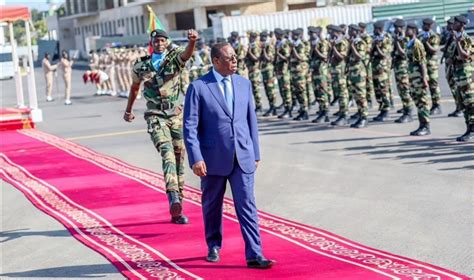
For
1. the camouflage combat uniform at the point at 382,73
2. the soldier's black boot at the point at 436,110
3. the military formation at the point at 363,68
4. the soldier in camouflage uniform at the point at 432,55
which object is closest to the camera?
the military formation at the point at 363,68

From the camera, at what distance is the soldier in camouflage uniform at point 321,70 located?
20750mm

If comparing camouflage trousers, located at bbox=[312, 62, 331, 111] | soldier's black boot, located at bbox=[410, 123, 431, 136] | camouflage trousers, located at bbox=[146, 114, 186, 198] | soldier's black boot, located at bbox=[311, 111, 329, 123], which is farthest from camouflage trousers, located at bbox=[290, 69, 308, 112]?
camouflage trousers, located at bbox=[146, 114, 186, 198]

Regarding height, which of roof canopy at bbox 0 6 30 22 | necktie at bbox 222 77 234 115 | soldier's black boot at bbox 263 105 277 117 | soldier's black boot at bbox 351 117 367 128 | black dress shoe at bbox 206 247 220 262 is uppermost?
roof canopy at bbox 0 6 30 22

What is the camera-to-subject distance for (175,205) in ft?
33.4

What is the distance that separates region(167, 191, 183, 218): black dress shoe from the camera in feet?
33.4

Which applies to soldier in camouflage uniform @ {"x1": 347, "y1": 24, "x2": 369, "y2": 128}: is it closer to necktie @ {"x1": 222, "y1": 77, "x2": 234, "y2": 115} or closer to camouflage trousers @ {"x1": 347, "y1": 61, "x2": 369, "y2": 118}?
camouflage trousers @ {"x1": 347, "y1": 61, "x2": 369, "y2": 118}

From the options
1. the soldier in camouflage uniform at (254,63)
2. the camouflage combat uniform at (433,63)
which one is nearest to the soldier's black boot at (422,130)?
the camouflage combat uniform at (433,63)

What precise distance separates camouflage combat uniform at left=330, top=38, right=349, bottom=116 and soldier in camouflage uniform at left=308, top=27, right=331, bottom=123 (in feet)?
1.78

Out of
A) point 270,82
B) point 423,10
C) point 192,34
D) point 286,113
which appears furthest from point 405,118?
point 423,10

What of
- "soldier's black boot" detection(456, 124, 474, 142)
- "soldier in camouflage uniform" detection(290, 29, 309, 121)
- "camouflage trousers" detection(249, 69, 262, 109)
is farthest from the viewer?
"camouflage trousers" detection(249, 69, 262, 109)

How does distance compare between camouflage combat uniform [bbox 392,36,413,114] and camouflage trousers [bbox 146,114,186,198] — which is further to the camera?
camouflage combat uniform [bbox 392,36,413,114]

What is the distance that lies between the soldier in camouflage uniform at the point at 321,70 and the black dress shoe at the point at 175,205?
10.7 metres

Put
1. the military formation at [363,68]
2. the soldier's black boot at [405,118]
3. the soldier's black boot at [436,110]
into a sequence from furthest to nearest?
the soldier's black boot at [436,110]
the soldier's black boot at [405,118]
the military formation at [363,68]

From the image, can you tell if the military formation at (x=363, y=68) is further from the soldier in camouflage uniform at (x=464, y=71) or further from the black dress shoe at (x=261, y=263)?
the black dress shoe at (x=261, y=263)
